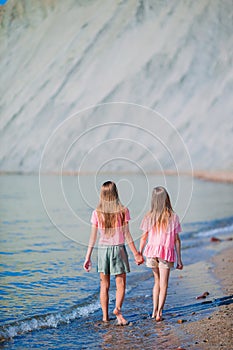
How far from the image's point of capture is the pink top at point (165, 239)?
579 centimetres

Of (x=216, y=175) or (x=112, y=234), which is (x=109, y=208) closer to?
(x=112, y=234)

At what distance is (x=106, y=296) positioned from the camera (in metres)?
5.93

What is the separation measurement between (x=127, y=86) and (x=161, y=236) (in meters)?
44.2

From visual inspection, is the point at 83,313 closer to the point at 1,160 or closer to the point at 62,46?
the point at 1,160

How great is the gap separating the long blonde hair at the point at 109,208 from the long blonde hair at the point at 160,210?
0.28m

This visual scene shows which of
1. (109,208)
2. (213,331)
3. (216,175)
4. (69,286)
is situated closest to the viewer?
(213,331)

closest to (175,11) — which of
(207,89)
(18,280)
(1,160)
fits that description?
(207,89)

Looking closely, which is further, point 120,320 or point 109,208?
point 120,320

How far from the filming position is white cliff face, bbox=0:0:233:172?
4525cm

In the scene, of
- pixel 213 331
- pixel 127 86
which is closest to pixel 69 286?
pixel 213 331

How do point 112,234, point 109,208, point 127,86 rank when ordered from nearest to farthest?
point 109,208 < point 112,234 < point 127,86

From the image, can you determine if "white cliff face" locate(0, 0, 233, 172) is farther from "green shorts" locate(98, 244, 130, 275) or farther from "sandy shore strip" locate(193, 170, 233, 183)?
"green shorts" locate(98, 244, 130, 275)

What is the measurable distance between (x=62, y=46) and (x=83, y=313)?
172 ft

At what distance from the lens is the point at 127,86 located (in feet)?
162
